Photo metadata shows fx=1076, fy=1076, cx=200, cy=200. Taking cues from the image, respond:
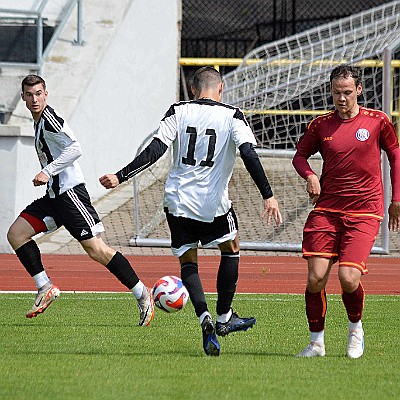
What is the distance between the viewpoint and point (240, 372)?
646cm

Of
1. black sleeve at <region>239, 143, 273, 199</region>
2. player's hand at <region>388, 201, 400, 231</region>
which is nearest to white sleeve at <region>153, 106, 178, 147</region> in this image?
black sleeve at <region>239, 143, 273, 199</region>

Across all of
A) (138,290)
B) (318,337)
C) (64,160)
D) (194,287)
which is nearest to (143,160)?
(194,287)

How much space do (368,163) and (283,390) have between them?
194 cm

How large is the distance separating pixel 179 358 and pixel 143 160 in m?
1.32

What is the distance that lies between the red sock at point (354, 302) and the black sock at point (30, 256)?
3.28 m

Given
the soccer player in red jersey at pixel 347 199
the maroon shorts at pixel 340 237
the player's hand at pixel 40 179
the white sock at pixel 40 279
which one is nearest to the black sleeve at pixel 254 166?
the soccer player in red jersey at pixel 347 199

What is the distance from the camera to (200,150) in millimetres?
7336

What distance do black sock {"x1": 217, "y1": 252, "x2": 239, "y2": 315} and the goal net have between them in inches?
338

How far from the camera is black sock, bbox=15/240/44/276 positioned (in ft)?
30.9

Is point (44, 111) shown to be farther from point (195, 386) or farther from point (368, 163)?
point (195, 386)

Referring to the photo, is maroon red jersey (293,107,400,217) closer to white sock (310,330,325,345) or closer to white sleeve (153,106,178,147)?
white sock (310,330,325,345)

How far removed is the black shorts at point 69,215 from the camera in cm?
932

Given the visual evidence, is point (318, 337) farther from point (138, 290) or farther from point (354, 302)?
point (138, 290)

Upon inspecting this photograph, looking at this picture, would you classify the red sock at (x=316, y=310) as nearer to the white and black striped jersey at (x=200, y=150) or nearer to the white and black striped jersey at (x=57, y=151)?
the white and black striped jersey at (x=200, y=150)
